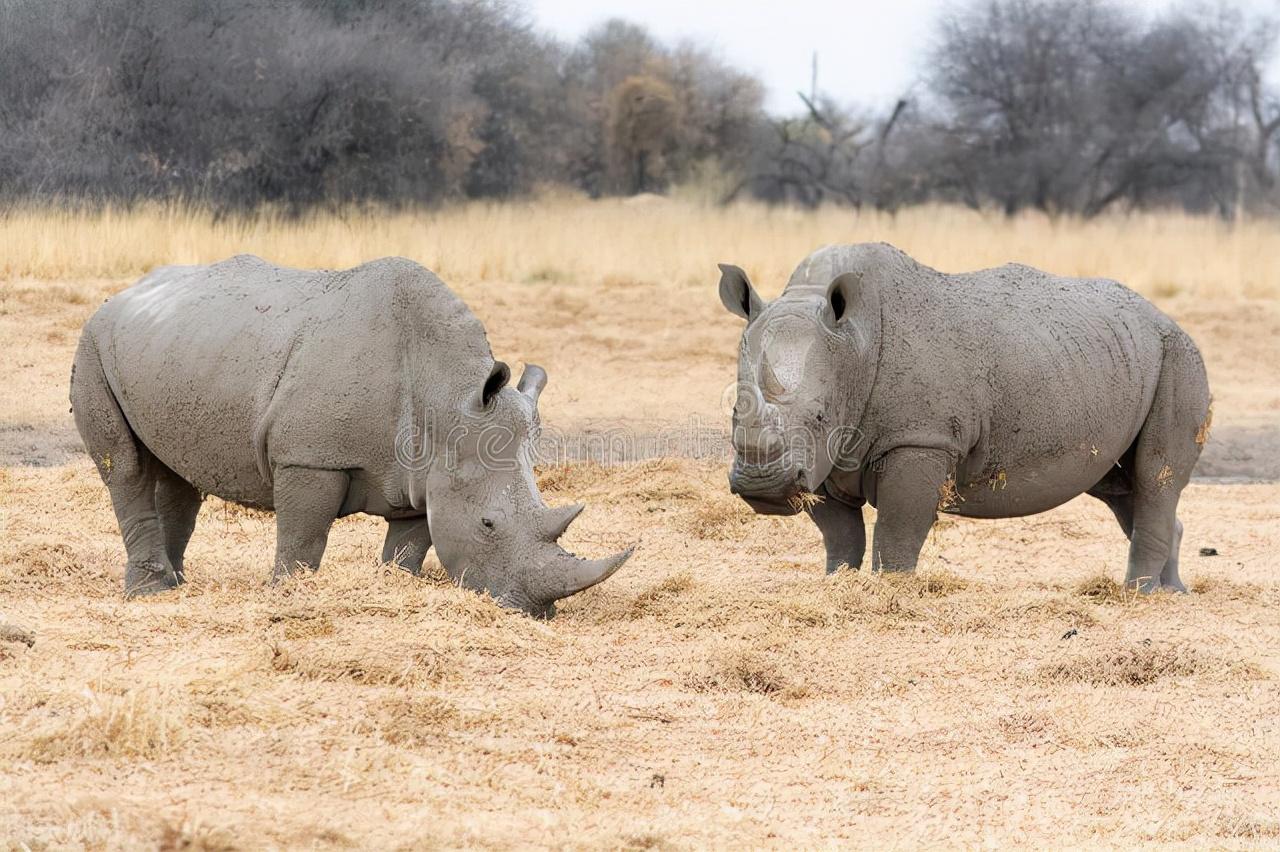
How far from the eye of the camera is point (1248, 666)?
6.74 meters

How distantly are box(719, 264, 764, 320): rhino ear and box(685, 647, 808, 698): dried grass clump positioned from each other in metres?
1.88

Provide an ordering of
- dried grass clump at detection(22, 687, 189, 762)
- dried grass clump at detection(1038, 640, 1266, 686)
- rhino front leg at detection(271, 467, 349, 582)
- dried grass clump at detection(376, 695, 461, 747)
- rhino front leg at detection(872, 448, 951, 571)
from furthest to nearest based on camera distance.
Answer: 1. rhino front leg at detection(872, 448, 951, 571)
2. rhino front leg at detection(271, 467, 349, 582)
3. dried grass clump at detection(1038, 640, 1266, 686)
4. dried grass clump at detection(376, 695, 461, 747)
5. dried grass clump at detection(22, 687, 189, 762)

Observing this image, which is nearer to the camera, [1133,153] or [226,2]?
[226,2]

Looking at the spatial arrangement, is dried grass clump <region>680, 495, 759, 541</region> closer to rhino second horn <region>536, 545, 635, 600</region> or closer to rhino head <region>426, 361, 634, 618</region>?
rhino head <region>426, 361, 634, 618</region>

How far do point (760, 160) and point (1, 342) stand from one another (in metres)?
23.2

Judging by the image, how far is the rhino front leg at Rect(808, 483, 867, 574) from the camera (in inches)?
319

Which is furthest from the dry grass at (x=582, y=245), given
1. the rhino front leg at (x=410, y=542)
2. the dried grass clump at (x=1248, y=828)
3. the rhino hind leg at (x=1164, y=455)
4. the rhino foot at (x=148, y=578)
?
the dried grass clump at (x=1248, y=828)

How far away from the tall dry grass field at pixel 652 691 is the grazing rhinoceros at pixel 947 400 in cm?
42

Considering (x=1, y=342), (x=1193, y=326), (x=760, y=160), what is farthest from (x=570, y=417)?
(x=760, y=160)

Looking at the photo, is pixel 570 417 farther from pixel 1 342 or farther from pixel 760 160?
pixel 760 160

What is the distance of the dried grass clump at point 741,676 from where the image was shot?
6145 millimetres

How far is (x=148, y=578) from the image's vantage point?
25.6 feet

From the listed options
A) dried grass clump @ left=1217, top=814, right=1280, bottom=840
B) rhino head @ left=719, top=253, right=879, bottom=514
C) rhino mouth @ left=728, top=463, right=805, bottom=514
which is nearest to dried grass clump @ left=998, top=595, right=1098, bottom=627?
rhino head @ left=719, top=253, right=879, bottom=514

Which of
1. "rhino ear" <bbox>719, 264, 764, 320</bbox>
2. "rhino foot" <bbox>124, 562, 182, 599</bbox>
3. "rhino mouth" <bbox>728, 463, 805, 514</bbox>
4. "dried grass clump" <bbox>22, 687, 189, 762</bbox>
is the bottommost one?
"rhino foot" <bbox>124, 562, 182, 599</bbox>
